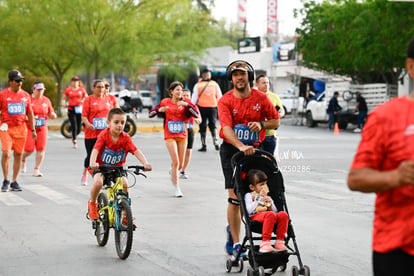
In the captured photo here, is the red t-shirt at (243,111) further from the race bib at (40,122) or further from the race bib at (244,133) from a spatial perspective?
the race bib at (40,122)

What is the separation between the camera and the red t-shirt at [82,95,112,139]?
43.5ft

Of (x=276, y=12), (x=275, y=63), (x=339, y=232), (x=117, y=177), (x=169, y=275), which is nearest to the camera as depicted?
(x=169, y=275)

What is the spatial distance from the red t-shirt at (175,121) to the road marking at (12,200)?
2432 millimetres

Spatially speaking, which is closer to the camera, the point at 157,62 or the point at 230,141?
the point at 230,141

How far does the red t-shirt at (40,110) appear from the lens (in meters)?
16.3

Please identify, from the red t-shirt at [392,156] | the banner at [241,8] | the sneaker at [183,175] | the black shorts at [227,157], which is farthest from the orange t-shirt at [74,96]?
the banner at [241,8]

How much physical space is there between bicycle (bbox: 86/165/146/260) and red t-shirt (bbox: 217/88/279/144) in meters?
0.94

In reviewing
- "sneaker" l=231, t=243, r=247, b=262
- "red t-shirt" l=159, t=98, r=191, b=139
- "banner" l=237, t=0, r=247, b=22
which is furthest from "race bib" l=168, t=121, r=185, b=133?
"banner" l=237, t=0, r=247, b=22

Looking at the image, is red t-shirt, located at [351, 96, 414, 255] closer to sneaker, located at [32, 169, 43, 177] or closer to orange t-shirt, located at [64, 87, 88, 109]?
sneaker, located at [32, 169, 43, 177]

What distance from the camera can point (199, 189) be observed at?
1381cm

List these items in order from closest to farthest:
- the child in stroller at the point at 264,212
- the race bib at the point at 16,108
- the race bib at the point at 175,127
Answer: the child in stroller at the point at 264,212, the race bib at the point at 175,127, the race bib at the point at 16,108

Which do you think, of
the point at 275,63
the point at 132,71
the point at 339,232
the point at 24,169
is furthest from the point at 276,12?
the point at 339,232

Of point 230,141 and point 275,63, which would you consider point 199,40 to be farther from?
point 230,141

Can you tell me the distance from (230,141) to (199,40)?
33206 mm
